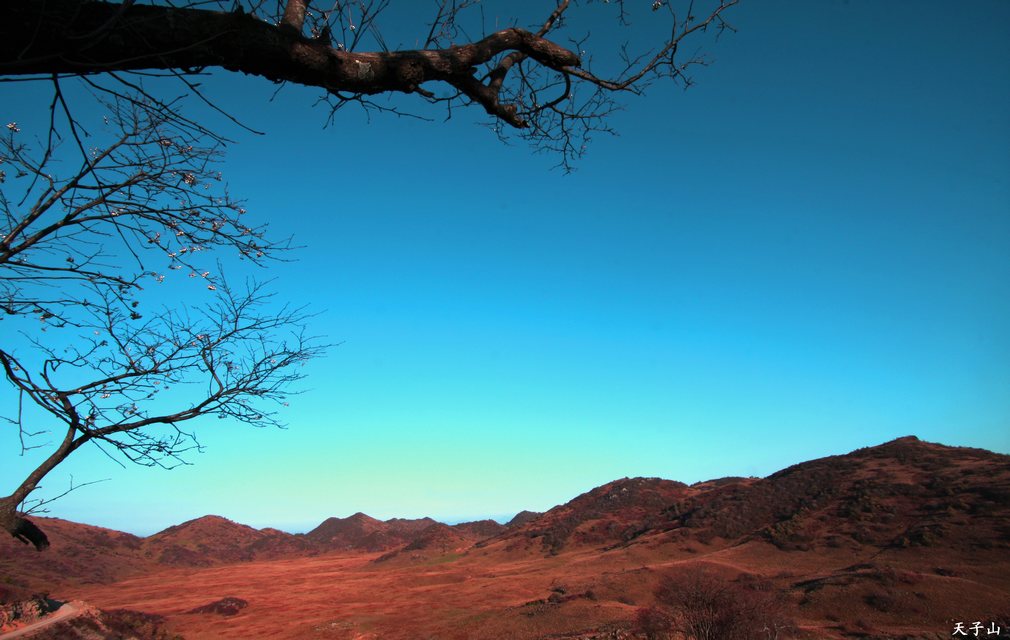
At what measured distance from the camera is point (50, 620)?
24797mm

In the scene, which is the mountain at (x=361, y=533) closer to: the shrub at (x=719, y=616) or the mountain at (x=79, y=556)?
the mountain at (x=79, y=556)

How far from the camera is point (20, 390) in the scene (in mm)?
3174

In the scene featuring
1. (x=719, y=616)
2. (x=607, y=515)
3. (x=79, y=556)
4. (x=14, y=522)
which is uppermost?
(x=14, y=522)

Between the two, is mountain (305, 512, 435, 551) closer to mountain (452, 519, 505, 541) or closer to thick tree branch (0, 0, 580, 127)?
mountain (452, 519, 505, 541)

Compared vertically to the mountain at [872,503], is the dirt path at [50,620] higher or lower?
lower

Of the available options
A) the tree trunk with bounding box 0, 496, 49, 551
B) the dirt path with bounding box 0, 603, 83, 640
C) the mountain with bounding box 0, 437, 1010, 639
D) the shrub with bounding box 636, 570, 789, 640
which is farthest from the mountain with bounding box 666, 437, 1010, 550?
the dirt path with bounding box 0, 603, 83, 640

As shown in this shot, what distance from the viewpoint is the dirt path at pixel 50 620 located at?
853 inches

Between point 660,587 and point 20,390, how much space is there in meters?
37.3

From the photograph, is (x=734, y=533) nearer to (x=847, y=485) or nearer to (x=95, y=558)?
(x=847, y=485)

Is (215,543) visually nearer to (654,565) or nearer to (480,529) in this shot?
(480,529)

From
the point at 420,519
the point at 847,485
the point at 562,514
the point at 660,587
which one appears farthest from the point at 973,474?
the point at 420,519

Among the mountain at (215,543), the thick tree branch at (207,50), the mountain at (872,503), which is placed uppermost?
the thick tree branch at (207,50)

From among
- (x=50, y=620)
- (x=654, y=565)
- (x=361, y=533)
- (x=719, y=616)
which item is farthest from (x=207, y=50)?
(x=361, y=533)

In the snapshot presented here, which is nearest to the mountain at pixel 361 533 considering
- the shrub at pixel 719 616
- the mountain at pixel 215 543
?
the mountain at pixel 215 543
